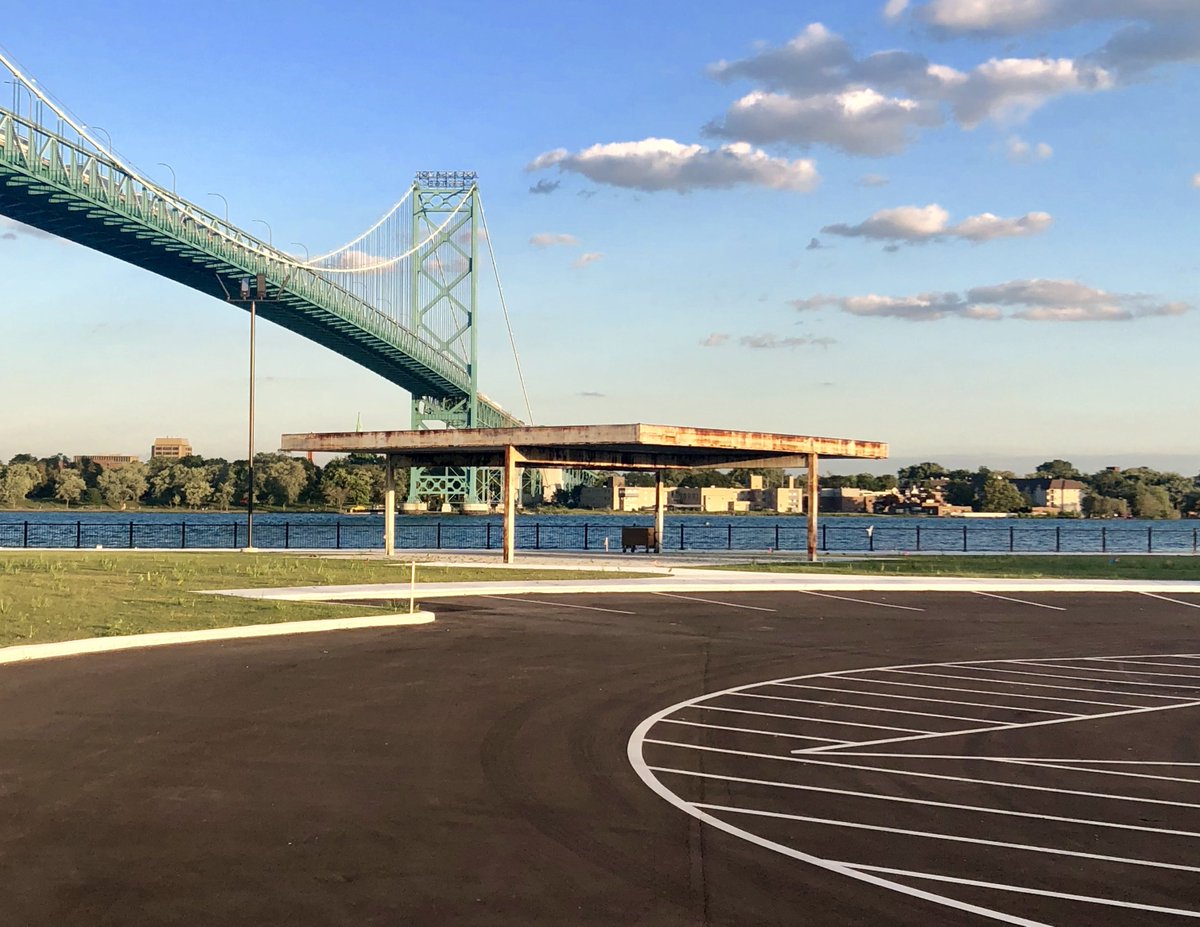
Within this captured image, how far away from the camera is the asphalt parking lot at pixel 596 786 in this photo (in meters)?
6.14

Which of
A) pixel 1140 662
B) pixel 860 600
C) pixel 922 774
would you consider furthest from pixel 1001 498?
pixel 922 774

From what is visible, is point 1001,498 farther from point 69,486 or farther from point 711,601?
point 711,601

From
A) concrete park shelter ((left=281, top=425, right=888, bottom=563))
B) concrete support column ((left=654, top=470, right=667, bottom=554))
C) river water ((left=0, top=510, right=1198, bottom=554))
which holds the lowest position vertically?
river water ((left=0, top=510, right=1198, bottom=554))

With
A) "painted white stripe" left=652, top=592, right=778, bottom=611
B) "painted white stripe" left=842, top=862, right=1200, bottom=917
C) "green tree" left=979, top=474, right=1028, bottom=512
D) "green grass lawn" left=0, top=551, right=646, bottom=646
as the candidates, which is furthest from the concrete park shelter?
"green tree" left=979, top=474, right=1028, bottom=512

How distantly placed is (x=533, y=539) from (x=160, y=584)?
46.8 m

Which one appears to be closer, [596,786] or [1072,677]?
[596,786]

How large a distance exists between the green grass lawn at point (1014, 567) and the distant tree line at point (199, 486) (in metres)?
87.1

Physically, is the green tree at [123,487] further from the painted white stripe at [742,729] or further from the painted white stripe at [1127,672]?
the painted white stripe at [742,729]

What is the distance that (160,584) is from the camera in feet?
76.2

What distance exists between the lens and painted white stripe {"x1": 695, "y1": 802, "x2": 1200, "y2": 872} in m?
6.77

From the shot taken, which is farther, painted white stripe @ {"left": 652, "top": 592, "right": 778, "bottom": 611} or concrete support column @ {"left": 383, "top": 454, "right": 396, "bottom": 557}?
concrete support column @ {"left": 383, "top": 454, "right": 396, "bottom": 557}

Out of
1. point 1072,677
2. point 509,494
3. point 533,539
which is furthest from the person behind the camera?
point 533,539

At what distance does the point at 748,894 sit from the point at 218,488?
127 metres

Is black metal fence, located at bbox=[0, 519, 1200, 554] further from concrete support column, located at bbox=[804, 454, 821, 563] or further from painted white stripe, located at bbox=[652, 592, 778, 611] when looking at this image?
painted white stripe, located at bbox=[652, 592, 778, 611]
